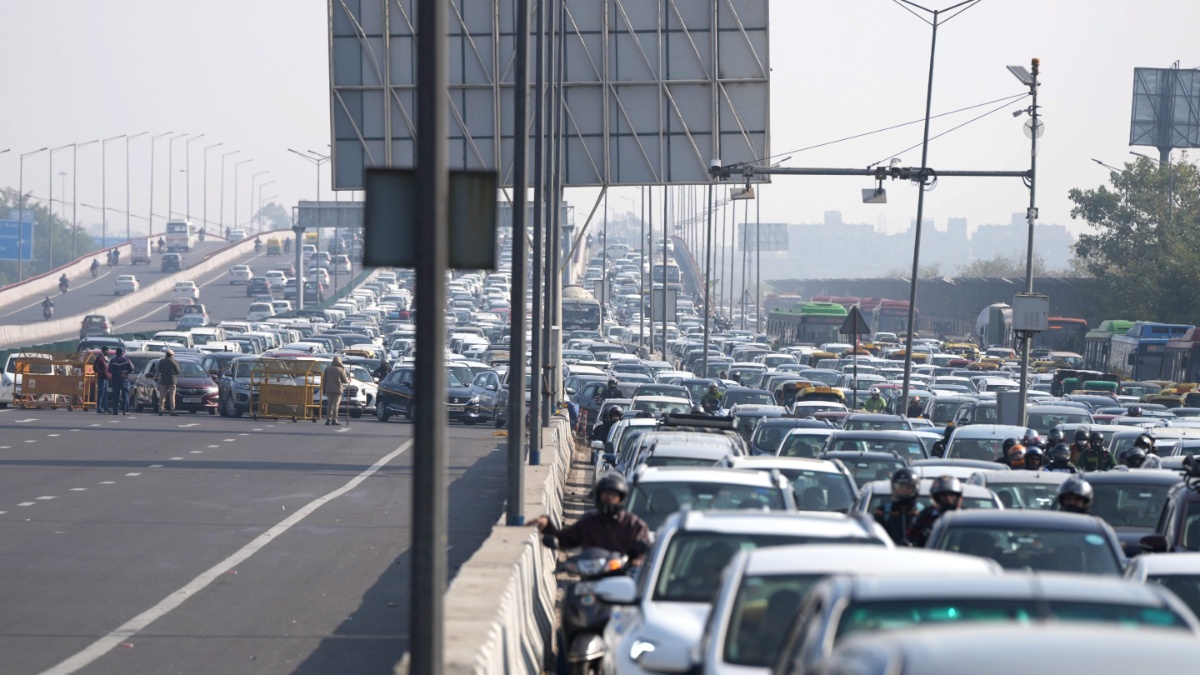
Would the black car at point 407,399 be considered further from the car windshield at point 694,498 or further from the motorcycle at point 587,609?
the motorcycle at point 587,609

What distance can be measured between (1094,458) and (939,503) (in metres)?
8.74

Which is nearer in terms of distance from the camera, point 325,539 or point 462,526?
point 325,539

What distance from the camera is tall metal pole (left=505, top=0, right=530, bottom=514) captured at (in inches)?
650

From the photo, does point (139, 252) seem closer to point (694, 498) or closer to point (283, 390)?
point (283, 390)

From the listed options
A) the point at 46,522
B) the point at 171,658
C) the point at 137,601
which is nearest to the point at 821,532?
the point at 171,658

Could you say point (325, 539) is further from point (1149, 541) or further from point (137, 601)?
point (1149, 541)

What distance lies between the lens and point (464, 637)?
890 cm

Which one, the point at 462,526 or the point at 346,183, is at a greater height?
the point at 346,183

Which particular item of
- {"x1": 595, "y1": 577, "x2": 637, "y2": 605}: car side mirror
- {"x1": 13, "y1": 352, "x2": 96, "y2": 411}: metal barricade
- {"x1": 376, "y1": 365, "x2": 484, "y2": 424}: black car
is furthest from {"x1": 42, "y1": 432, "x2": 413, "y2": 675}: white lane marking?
{"x1": 13, "y1": 352, "x2": 96, "y2": 411}: metal barricade

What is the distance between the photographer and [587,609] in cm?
1095

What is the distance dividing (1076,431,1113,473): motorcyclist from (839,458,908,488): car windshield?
8.98ft

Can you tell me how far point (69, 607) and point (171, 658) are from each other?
8.18ft

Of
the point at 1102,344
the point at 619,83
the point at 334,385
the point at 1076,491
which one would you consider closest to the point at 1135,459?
the point at 1076,491

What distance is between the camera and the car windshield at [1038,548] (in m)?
10.6
